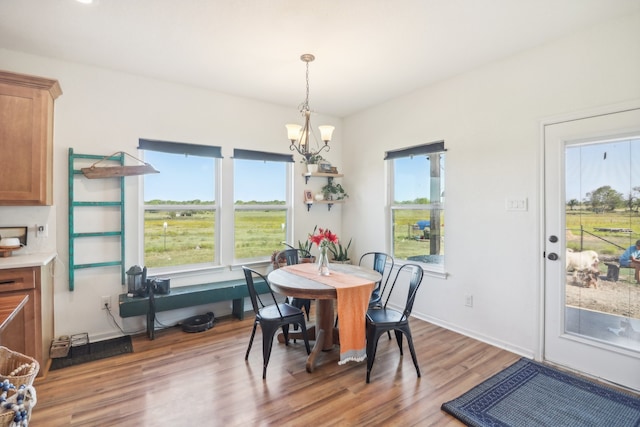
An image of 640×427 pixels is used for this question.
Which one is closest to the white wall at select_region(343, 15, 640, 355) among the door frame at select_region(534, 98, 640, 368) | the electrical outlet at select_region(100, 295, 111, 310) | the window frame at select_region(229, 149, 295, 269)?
the door frame at select_region(534, 98, 640, 368)

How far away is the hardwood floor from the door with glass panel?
58 cm

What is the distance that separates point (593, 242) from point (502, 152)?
105 centimetres

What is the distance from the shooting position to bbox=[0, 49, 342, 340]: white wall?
299 centimetres

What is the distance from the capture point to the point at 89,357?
2.82 m

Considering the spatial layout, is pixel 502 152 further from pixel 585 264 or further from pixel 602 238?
pixel 585 264

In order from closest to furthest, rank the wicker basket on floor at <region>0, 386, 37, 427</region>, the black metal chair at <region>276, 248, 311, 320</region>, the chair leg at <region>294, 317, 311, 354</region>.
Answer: the wicker basket on floor at <region>0, 386, 37, 427</region> → the chair leg at <region>294, 317, 311, 354</region> → the black metal chair at <region>276, 248, 311, 320</region>

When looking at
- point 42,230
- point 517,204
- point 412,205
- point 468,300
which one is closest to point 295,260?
point 412,205

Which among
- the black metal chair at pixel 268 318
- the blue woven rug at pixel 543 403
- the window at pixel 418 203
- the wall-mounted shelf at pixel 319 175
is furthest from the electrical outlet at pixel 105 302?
the window at pixel 418 203

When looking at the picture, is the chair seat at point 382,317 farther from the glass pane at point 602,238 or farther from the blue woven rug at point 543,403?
the glass pane at point 602,238

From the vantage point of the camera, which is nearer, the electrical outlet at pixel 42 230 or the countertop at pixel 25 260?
the countertop at pixel 25 260

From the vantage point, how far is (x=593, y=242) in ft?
8.32

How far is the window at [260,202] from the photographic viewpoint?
4.07 m

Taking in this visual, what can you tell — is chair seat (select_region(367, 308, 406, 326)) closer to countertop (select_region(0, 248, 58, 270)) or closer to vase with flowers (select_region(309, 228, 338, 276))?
vase with flowers (select_region(309, 228, 338, 276))

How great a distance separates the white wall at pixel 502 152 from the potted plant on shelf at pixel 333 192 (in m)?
1.22
